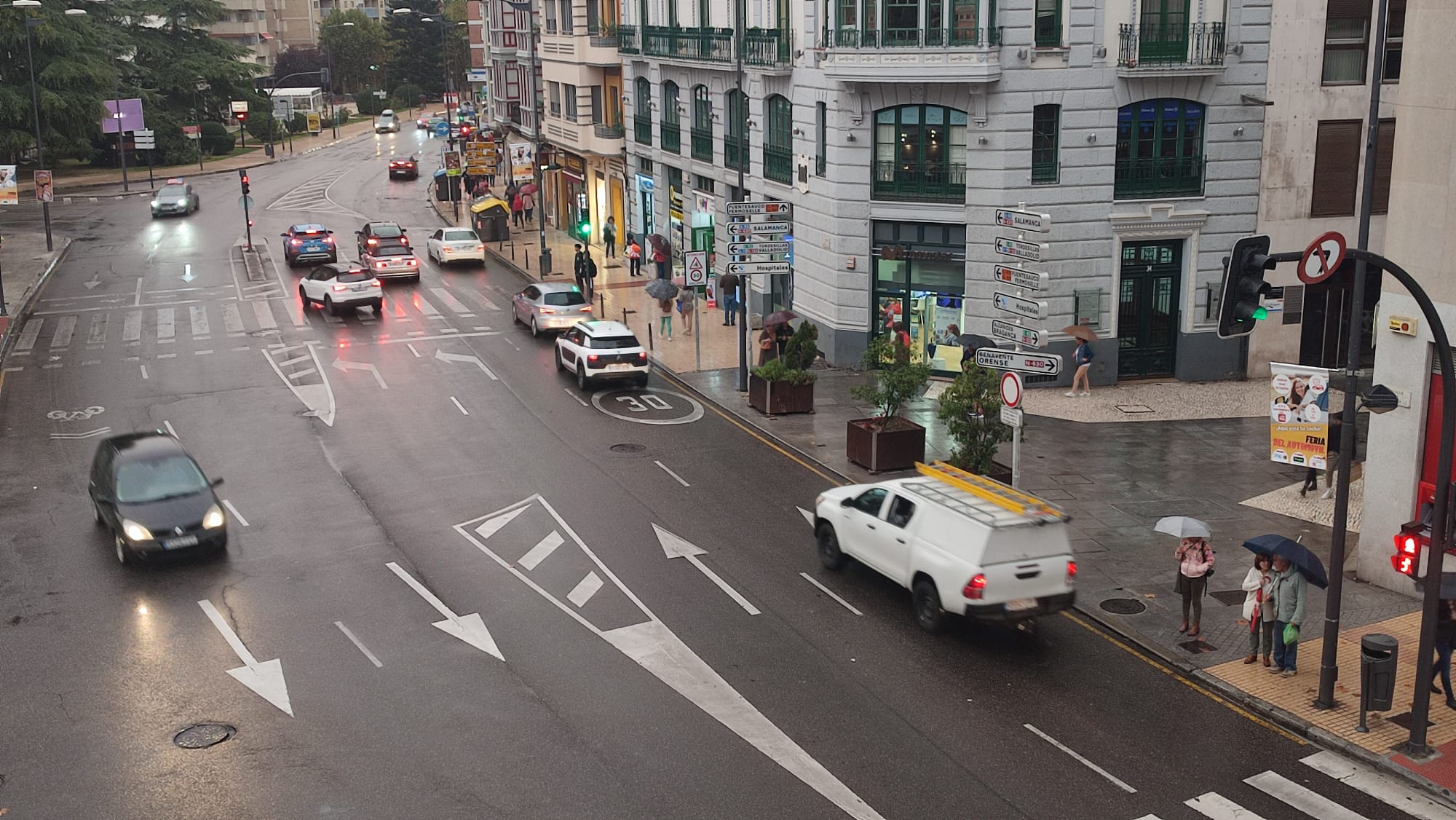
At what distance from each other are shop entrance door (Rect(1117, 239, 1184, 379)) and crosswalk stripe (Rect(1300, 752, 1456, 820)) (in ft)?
62.9

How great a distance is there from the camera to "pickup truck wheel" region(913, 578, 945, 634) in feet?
58.0

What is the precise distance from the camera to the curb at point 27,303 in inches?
1486

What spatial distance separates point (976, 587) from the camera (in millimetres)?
16938

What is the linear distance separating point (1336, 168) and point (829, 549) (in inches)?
768

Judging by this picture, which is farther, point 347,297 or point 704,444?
point 347,297

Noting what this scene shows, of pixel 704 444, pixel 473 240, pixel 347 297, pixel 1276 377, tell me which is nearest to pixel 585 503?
pixel 704 444

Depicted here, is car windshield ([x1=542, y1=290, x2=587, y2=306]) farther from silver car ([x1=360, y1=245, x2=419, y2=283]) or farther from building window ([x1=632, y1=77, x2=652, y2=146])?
building window ([x1=632, y1=77, x2=652, y2=146])

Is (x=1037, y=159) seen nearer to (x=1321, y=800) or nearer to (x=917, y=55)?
(x=917, y=55)

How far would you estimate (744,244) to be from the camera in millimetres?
31281

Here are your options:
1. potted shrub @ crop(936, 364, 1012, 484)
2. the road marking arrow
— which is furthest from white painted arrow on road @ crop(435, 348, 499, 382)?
potted shrub @ crop(936, 364, 1012, 484)

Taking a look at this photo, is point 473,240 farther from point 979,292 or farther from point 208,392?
point 979,292

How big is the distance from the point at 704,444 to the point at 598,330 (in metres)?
6.25

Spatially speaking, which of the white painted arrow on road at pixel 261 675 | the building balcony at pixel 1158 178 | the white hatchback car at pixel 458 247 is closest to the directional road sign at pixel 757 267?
the building balcony at pixel 1158 178

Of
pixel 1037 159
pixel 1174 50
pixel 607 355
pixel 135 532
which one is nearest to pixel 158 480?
pixel 135 532
